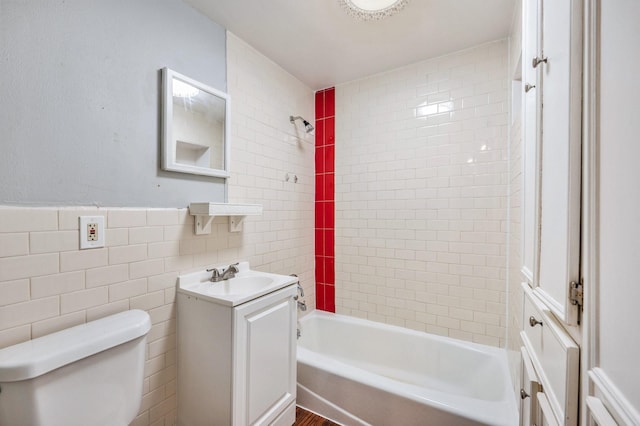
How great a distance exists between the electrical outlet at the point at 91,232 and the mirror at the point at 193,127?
41 centimetres

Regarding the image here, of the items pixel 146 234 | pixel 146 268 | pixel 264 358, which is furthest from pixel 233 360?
pixel 146 234

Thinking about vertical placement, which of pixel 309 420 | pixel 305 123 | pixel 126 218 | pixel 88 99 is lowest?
pixel 309 420

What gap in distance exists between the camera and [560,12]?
0.71 m

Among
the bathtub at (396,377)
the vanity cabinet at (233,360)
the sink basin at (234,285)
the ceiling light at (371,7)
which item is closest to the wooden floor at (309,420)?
the bathtub at (396,377)

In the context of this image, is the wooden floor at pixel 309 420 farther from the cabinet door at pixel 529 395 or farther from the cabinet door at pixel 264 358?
the cabinet door at pixel 529 395

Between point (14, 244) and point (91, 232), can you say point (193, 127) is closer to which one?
point (91, 232)

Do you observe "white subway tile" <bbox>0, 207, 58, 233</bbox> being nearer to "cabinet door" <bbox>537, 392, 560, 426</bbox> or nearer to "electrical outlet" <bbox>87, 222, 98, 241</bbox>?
"electrical outlet" <bbox>87, 222, 98, 241</bbox>

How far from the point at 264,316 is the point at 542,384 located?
1164mm

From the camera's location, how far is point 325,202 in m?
2.71

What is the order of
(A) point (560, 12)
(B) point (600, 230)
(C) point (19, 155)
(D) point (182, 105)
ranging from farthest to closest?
(D) point (182, 105)
(C) point (19, 155)
(A) point (560, 12)
(B) point (600, 230)

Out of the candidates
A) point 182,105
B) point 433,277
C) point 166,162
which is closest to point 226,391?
point 166,162

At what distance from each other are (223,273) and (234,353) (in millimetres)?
531

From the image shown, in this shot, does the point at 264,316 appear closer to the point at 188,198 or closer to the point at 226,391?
the point at 226,391

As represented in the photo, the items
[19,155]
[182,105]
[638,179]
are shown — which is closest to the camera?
[638,179]
